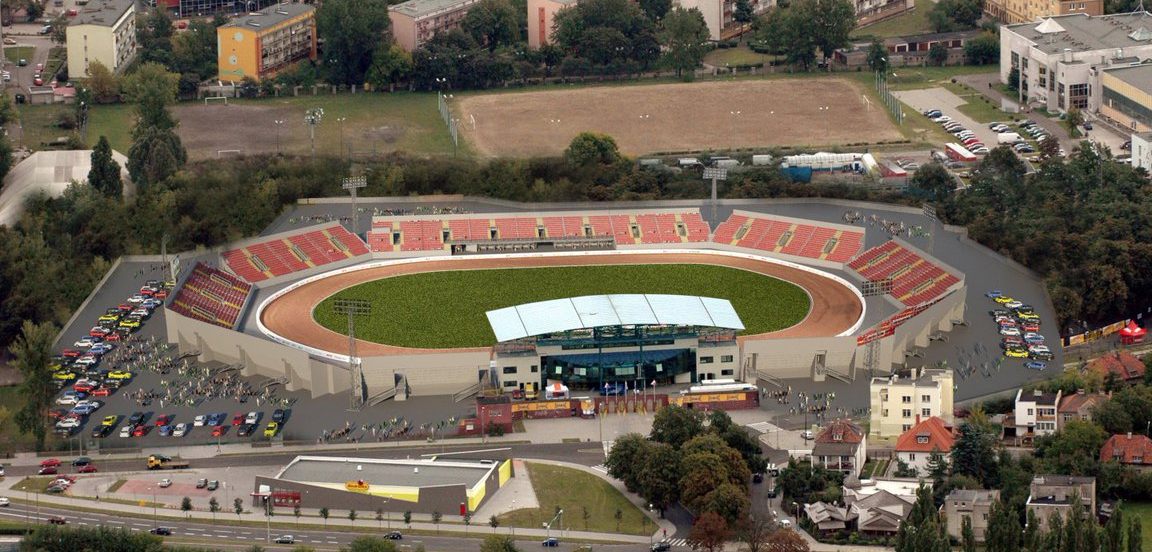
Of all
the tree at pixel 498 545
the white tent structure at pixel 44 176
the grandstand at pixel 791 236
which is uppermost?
the white tent structure at pixel 44 176

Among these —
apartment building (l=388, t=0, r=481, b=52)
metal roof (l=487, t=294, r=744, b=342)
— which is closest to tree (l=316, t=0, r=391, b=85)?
apartment building (l=388, t=0, r=481, b=52)

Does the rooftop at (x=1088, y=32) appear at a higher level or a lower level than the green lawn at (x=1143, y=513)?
higher

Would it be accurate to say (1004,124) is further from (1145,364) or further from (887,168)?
(1145,364)

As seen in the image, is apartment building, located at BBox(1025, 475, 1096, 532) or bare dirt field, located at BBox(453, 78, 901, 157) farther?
bare dirt field, located at BBox(453, 78, 901, 157)

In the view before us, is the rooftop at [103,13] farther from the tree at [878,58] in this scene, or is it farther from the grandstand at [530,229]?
the tree at [878,58]

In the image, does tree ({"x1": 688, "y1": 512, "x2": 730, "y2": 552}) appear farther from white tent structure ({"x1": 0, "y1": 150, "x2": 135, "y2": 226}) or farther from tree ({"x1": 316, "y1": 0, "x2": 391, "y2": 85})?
tree ({"x1": 316, "y1": 0, "x2": 391, "y2": 85})

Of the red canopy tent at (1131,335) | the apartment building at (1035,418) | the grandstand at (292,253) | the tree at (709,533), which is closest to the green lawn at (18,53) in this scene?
the grandstand at (292,253)

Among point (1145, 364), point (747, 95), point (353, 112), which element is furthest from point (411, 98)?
point (1145, 364)
